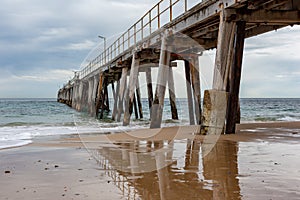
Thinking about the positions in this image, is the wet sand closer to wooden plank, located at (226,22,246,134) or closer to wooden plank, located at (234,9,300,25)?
wooden plank, located at (226,22,246,134)

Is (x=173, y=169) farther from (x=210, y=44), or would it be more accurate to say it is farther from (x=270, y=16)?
(x=210, y=44)

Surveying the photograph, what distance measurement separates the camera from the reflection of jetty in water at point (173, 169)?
4.27 metres

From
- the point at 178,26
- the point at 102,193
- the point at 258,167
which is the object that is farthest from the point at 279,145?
the point at 178,26

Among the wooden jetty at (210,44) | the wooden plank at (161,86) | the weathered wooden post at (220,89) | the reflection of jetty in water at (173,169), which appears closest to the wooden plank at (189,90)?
the wooden jetty at (210,44)

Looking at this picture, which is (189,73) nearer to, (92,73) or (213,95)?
(213,95)

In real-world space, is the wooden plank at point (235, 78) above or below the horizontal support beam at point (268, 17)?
below

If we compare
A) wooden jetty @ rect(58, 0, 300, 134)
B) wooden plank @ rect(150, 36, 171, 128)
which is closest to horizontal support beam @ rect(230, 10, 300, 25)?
wooden jetty @ rect(58, 0, 300, 134)

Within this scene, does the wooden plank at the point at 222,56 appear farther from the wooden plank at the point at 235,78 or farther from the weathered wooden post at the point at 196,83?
the weathered wooden post at the point at 196,83

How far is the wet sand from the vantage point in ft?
14.1

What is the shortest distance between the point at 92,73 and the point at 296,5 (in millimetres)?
21944

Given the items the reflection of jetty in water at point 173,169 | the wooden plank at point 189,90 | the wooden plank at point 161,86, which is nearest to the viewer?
the reflection of jetty in water at point 173,169

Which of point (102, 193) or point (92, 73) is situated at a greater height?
point (92, 73)

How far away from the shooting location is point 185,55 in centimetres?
1598

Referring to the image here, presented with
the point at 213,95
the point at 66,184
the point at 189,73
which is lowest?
the point at 66,184
